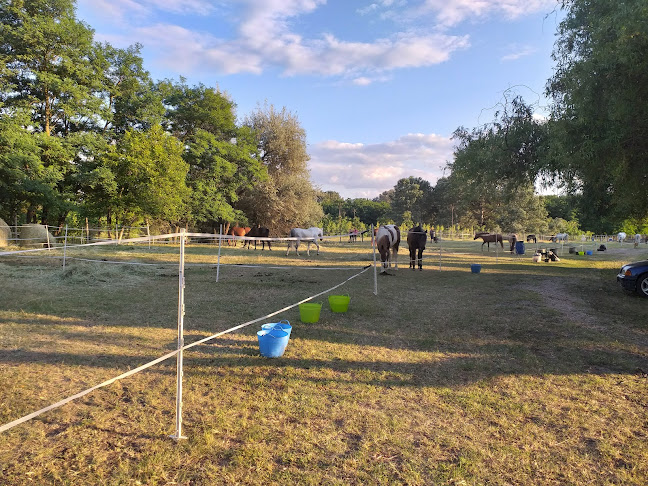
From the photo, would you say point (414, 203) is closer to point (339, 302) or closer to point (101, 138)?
point (101, 138)

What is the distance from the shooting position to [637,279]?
28.0 ft

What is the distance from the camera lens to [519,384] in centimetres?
398

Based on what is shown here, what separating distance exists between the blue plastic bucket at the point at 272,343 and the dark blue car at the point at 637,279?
8999 mm

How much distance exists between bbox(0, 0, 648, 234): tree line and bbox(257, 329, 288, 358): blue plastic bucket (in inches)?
285

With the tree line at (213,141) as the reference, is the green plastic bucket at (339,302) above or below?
below

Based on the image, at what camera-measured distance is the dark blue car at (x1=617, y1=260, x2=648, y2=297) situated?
27.9 feet

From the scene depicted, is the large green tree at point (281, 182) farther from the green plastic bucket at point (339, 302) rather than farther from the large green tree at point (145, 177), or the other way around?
the green plastic bucket at point (339, 302)

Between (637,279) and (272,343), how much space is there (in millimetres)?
9267

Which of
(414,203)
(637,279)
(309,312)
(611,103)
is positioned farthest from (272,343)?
(414,203)

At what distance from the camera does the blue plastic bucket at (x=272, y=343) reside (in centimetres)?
449

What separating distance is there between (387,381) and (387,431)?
1.03 m

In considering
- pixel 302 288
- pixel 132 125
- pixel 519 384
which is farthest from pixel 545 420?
pixel 132 125

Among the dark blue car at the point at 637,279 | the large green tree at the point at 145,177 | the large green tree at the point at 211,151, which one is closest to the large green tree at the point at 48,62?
the large green tree at the point at 145,177

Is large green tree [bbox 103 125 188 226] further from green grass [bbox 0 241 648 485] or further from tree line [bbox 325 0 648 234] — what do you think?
tree line [bbox 325 0 648 234]
